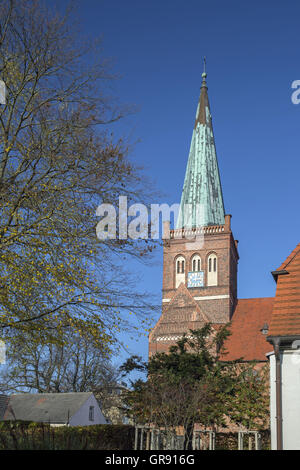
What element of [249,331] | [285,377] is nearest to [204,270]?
[249,331]

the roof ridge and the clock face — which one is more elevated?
the clock face

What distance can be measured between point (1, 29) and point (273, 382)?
33.8 feet

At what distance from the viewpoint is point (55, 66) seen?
12086mm

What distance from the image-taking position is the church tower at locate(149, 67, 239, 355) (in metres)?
42.9

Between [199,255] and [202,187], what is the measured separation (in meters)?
6.87

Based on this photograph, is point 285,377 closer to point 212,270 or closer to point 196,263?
point 212,270

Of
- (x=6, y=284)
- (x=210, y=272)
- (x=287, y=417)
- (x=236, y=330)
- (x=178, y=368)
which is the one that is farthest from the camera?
(x=210, y=272)

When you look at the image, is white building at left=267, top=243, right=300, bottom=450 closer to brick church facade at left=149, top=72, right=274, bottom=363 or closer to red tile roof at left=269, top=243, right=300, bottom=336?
red tile roof at left=269, top=243, right=300, bottom=336

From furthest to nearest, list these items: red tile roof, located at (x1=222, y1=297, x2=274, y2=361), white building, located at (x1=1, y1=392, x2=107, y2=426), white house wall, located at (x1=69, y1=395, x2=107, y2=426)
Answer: red tile roof, located at (x1=222, y1=297, x2=274, y2=361) → white house wall, located at (x1=69, y1=395, x2=107, y2=426) → white building, located at (x1=1, y1=392, x2=107, y2=426)

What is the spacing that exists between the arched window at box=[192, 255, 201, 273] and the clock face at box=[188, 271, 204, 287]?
0.35m

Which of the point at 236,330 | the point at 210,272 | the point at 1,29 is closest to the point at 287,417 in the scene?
the point at 1,29

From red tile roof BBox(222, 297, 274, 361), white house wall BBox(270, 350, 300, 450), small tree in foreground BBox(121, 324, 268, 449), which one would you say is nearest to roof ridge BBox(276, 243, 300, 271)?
white house wall BBox(270, 350, 300, 450)
